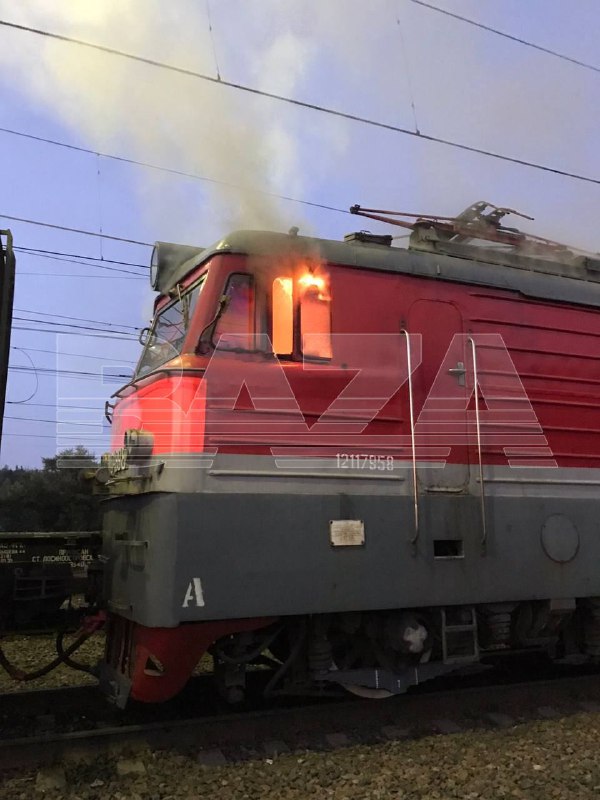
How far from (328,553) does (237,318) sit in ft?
6.08

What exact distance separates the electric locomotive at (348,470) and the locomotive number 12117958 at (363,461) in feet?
0.05

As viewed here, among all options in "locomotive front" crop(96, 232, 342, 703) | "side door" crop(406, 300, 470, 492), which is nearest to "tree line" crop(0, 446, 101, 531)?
"locomotive front" crop(96, 232, 342, 703)

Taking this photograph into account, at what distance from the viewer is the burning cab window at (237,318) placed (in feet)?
16.4

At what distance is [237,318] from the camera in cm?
511

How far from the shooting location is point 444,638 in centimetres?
527

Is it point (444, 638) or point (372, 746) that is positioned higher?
point (444, 638)

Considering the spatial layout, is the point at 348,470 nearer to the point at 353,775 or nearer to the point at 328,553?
the point at 328,553

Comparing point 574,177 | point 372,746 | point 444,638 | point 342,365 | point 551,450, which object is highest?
point 574,177

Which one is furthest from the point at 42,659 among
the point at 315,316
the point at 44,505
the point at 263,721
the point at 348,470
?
the point at 44,505

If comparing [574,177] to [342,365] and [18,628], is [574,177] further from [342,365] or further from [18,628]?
[18,628]

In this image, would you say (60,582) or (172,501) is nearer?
(172,501)

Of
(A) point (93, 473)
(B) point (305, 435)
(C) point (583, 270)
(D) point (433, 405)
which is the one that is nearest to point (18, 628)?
(A) point (93, 473)

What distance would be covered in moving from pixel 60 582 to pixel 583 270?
19.0ft

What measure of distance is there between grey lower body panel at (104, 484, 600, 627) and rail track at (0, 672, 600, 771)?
3.03ft
